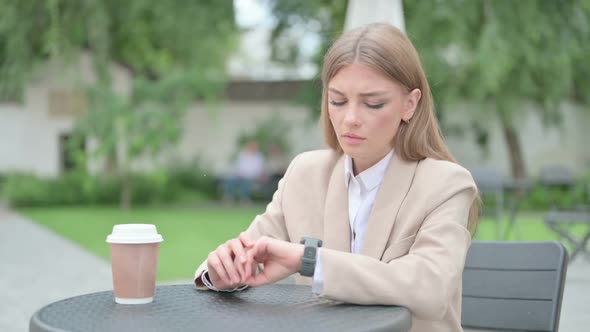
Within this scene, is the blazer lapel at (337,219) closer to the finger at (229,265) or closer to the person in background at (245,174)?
the finger at (229,265)

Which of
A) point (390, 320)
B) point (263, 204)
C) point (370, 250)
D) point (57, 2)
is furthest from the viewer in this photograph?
point (263, 204)

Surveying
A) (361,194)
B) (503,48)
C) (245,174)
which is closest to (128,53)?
(245,174)

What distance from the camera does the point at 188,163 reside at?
2278cm

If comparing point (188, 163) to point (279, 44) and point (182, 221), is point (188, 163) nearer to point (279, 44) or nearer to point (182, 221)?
point (279, 44)

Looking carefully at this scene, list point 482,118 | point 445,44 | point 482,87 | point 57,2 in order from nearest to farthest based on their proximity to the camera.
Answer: point 57,2, point 445,44, point 482,87, point 482,118

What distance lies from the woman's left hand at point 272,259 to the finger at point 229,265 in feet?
0.09

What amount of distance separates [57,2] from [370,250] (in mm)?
11681

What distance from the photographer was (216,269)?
2.12m

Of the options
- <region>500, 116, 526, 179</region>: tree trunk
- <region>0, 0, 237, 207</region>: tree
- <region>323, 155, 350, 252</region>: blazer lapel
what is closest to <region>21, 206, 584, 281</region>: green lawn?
<region>0, 0, 237, 207</region>: tree

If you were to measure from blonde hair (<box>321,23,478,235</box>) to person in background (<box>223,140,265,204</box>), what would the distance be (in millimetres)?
17932

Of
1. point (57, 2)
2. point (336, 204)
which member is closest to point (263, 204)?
point (57, 2)

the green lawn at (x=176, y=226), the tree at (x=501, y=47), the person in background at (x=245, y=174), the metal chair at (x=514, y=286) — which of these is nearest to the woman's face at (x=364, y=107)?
the metal chair at (x=514, y=286)

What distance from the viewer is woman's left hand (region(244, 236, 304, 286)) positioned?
199 cm

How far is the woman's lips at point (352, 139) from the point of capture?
2.11 meters
